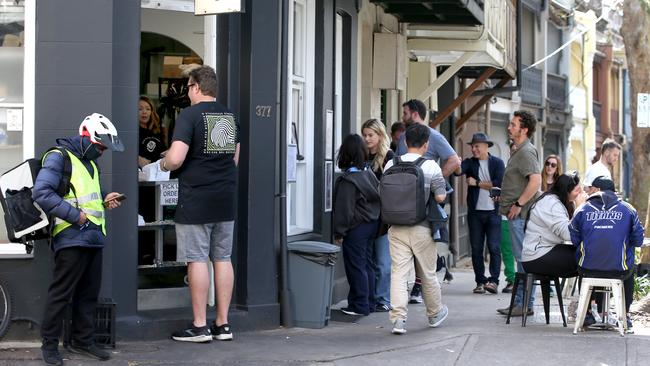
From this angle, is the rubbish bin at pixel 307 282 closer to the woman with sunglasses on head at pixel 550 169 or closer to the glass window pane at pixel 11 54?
the glass window pane at pixel 11 54

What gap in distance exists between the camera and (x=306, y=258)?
9.87 m

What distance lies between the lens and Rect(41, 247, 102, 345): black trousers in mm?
7812

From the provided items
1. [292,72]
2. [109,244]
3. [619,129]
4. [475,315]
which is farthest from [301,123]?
[619,129]

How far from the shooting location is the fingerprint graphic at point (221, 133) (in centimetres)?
863

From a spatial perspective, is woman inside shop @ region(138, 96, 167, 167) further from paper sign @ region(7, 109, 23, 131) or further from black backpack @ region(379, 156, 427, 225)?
black backpack @ region(379, 156, 427, 225)

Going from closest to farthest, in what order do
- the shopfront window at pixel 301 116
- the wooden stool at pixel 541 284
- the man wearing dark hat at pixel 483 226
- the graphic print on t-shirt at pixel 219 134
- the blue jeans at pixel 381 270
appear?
1. the graphic print on t-shirt at pixel 219 134
2. the wooden stool at pixel 541 284
3. the shopfront window at pixel 301 116
4. the blue jeans at pixel 381 270
5. the man wearing dark hat at pixel 483 226

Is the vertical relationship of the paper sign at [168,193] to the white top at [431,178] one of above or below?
below

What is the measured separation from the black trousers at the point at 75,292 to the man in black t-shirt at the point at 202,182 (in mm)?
836

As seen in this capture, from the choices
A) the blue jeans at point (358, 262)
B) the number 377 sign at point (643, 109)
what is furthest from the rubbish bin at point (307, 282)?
the number 377 sign at point (643, 109)

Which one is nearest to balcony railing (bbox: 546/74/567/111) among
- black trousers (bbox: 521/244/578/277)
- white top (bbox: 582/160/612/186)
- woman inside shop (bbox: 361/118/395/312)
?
white top (bbox: 582/160/612/186)

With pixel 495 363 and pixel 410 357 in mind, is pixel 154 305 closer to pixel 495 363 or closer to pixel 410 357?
pixel 410 357

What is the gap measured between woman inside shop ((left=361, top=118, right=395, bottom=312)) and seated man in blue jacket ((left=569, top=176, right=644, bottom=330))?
229cm

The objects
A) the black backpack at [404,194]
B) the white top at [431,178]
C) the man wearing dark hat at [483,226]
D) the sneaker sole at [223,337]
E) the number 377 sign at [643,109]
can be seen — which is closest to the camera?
the sneaker sole at [223,337]

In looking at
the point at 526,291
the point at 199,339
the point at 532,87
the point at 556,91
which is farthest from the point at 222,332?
the point at 556,91
